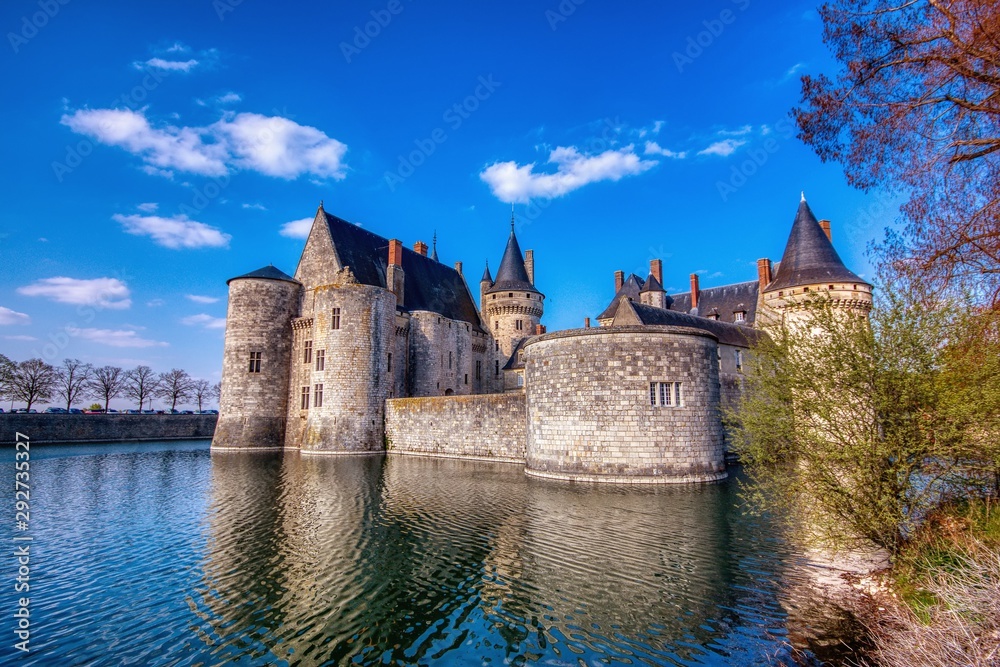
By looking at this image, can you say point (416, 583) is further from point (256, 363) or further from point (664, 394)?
point (256, 363)

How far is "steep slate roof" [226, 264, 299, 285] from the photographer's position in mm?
30953

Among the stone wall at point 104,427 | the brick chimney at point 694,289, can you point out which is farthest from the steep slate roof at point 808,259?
the stone wall at point 104,427

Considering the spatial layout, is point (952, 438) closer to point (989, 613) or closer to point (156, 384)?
point (989, 613)

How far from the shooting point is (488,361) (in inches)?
1563

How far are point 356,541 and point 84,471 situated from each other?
17.2m

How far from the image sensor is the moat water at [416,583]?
18.9ft

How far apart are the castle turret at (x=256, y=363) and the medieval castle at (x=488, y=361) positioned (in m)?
0.07

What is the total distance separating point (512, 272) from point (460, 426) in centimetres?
1818

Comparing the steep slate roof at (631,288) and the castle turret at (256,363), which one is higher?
the steep slate roof at (631,288)

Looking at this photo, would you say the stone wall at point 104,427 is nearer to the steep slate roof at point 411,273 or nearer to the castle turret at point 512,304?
the steep slate roof at point 411,273

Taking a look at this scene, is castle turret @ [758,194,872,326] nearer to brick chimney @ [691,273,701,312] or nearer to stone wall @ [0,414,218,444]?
brick chimney @ [691,273,701,312]

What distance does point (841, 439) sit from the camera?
6719 millimetres

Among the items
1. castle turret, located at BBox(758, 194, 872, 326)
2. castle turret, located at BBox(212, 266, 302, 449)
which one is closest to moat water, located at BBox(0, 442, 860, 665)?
castle turret, located at BBox(212, 266, 302, 449)

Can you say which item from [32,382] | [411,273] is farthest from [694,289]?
[32,382]
